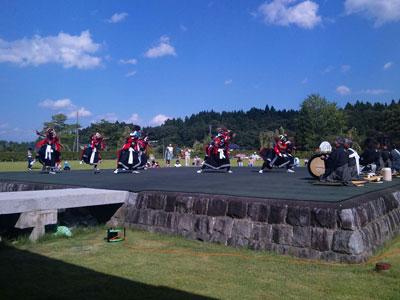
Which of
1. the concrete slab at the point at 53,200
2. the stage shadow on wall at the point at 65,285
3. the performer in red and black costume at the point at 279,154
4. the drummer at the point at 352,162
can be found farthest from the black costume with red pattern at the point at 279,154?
the stage shadow on wall at the point at 65,285

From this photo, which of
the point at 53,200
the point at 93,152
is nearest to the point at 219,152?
the point at 93,152

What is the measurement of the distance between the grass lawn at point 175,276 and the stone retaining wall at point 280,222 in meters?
0.23

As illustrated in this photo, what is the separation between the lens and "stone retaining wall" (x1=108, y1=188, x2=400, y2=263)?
4.88 metres

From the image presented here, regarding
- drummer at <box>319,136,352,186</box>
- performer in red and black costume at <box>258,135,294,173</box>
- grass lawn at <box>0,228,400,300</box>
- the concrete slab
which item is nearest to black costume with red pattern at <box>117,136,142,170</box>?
performer in red and black costume at <box>258,135,294,173</box>

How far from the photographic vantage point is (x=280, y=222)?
17.6ft

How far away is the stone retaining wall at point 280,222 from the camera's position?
16.0 feet

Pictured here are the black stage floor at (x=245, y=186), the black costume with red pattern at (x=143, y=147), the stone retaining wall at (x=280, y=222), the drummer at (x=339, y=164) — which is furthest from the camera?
the black costume with red pattern at (x=143, y=147)

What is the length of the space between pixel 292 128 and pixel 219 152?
91.8 m

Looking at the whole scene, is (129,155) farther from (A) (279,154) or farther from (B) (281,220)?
(B) (281,220)

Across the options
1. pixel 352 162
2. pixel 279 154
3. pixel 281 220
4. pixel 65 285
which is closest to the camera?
pixel 65 285

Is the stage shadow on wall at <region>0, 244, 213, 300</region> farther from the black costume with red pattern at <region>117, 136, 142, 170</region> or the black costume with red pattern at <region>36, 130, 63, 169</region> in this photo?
the black costume with red pattern at <region>36, 130, 63, 169</region>

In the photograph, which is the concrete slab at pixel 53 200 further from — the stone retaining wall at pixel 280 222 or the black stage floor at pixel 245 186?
the black stage floor at pixel 245 186

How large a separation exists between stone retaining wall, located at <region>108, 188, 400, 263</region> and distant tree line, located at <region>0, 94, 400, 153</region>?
2147 inches

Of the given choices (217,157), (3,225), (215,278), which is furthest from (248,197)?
(217,157)
